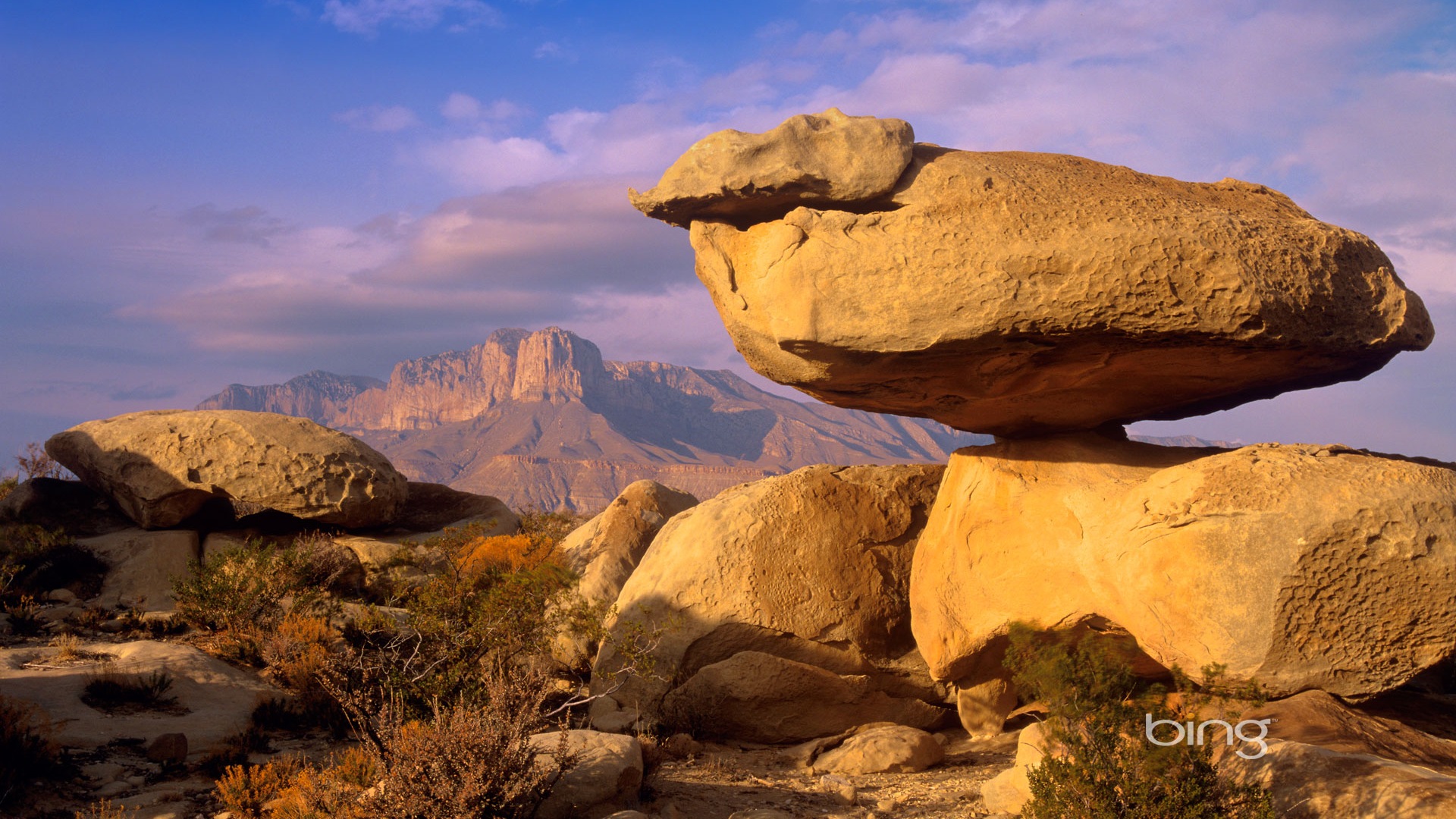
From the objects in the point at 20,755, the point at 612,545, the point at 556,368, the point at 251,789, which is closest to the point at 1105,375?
the point at 251,789

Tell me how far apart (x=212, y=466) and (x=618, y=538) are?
21.5 ft

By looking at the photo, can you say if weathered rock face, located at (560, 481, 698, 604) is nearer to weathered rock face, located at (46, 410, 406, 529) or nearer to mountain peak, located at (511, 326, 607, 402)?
weathered rock face, located at (46, 410, 406, 529)

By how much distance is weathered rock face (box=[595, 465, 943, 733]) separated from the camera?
881 cm

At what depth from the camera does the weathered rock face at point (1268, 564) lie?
5.89m

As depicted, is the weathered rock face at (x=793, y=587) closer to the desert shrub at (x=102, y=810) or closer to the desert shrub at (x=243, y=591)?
the desert shrub at (x=102, y=810)

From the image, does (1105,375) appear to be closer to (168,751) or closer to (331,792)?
(331,792)

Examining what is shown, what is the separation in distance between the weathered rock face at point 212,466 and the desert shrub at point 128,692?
6534mm

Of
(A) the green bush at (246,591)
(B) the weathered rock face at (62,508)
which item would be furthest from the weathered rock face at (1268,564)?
(B) the weathered rock face at (62,508)

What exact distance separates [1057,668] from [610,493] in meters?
112

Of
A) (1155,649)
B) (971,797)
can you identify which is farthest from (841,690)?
(1155,649)

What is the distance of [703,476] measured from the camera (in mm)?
112625

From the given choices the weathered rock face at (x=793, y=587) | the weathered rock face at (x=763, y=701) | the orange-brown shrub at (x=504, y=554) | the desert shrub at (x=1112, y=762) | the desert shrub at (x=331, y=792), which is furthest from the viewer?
the orange-brown shrub at (x=504, y=554)

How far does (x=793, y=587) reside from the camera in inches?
351

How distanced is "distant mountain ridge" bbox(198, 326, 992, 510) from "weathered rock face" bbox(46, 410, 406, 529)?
8913 cm
